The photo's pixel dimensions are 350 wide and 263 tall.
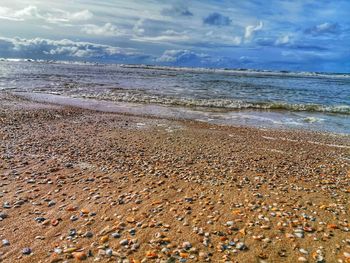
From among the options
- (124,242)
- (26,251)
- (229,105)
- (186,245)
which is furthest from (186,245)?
(229,105)

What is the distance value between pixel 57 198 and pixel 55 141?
18.8 ft

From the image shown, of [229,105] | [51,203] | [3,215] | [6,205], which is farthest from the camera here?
[229,105]

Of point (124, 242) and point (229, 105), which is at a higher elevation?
point (229, 105)

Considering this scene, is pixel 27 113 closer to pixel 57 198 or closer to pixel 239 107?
pixel 57 198

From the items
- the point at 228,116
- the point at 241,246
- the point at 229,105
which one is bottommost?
the point at 241,246

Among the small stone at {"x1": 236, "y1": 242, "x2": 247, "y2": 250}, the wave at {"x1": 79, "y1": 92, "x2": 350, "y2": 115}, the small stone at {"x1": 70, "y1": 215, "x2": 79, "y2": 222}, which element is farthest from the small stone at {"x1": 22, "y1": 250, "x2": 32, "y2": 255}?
the wave at {"x1": 79, "y1": 92, "x2": 350, "y2": 115}

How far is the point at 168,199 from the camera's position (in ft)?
26.3

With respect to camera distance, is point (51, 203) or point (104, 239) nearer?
point (104, 239)

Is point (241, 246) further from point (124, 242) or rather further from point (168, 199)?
point (168, 199)

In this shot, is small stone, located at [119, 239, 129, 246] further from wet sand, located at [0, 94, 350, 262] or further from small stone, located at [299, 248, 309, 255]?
small stone, located at [299, 248, 309, 255]

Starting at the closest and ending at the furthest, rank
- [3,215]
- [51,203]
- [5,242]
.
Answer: [5,242]
[3,215]
[51,203]

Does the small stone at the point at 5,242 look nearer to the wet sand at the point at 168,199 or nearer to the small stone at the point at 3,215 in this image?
the wet sand at the point at 168,199

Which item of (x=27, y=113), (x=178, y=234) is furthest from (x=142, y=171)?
(x=27, y=113)

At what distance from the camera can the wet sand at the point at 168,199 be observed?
586 cm
